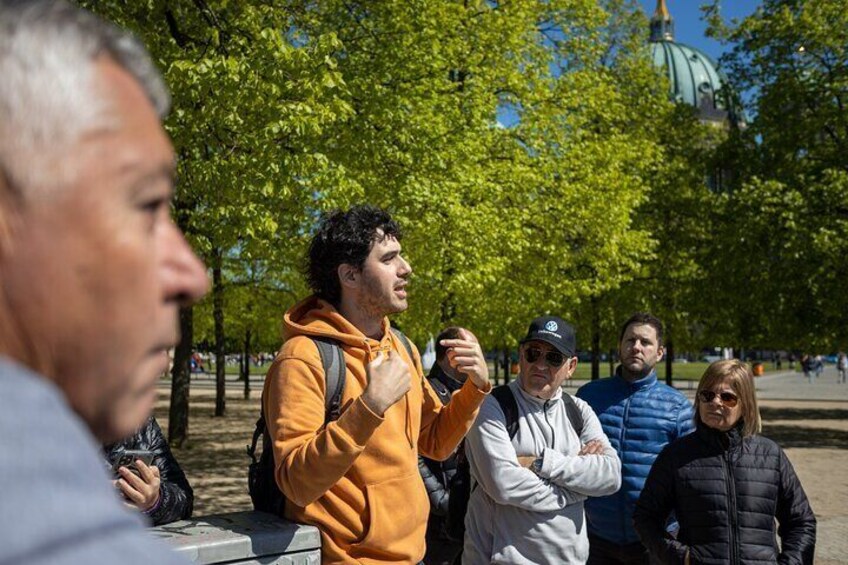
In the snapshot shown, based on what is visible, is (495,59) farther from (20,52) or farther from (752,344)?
(20,52)

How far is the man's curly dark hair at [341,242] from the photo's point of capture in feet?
11.9

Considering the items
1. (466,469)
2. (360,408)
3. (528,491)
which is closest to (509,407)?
(528,491)

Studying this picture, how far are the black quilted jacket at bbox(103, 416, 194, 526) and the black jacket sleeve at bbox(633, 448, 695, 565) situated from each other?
→ 2.35 metres

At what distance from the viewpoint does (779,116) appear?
2181cm

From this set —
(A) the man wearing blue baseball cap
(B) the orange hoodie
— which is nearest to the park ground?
(A) the man wearing blue baseball cap

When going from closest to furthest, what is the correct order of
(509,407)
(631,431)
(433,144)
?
1. (509,407)
2. (631,431)
3. (433,144)

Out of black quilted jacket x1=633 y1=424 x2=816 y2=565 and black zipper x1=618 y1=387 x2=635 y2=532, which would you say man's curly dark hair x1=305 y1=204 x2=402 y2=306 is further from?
black zipper x1=618 y1=387 x2=635 y2=532

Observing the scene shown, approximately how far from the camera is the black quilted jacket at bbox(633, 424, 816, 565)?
4.62 metres

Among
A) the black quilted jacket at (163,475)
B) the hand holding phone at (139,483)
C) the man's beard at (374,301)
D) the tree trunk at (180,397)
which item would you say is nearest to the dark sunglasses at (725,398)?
the man's beard at (374,301)

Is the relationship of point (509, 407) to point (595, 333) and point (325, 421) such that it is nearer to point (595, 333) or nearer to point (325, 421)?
point (325, 421)

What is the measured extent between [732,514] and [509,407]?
1.19 meters

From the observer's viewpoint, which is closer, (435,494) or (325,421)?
(325,421)

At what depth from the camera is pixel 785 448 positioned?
64.2ft

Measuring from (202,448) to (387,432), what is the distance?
15774 mm
